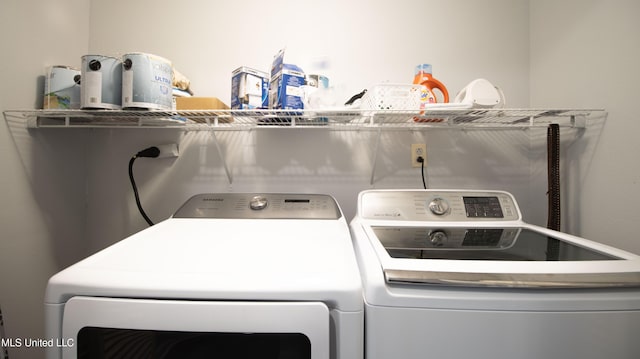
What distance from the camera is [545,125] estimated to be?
119cm


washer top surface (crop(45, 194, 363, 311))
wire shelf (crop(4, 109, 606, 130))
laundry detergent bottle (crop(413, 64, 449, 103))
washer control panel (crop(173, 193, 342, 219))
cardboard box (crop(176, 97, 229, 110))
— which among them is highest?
laundry detergent bottle (crop(413, 64, 449, 103))

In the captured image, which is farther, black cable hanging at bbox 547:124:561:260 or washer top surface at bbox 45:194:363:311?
black cable hanging at bbox 547:124:561:260

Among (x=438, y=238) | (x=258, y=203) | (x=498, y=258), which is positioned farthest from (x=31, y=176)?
(x=498, y=258)

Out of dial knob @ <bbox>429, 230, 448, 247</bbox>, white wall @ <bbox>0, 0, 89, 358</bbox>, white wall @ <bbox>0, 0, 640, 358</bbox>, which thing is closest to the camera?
dial knob @ <bbox>429, 230, 448, 247</bbox>

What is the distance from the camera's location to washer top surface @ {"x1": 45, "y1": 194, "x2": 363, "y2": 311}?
0.50 m

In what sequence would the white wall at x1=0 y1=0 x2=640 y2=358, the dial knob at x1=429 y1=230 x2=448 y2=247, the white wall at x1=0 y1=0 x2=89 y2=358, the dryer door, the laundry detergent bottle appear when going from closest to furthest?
the dryer door, the dial knob at x1=429 y1=230 x2=448 y2=247, the white wall at x1=0 y1=0 x2=89 y2=358, the laundry detergent bottle, the white wall at x1=0 y1=0 x2=640 y2=358

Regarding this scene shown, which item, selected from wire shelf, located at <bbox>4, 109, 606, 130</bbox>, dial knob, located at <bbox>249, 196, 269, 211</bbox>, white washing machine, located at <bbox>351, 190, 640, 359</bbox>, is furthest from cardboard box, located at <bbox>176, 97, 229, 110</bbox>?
white washing machine, located at <bbox>351, 190, 640, 359</bbox>

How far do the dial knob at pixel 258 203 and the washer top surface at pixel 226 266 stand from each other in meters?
0.13

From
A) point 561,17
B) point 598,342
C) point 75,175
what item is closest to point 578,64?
point 561,17

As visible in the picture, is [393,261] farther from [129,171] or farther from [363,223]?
[129,171]

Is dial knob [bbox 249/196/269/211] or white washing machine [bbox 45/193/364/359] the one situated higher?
dial knob [bbox 249/196/269/211]

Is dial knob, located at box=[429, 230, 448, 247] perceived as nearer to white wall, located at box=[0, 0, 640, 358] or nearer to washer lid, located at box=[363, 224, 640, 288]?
washer lid, located at box=[363, 224, 640, 288]

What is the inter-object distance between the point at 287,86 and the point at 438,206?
0.78 m

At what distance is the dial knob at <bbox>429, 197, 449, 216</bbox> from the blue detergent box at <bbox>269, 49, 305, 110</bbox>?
2.18 ft
